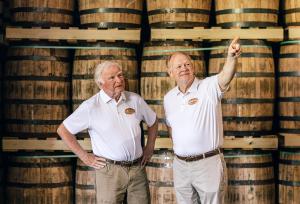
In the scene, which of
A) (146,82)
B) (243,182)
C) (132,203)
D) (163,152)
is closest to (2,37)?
(146,82)

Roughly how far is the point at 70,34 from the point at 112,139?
2087mm

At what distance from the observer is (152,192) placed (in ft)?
22.7

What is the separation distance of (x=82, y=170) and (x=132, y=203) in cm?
176

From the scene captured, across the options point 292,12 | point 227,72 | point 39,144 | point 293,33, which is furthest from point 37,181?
point 292,12

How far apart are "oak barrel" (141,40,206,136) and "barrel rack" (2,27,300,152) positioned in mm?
132

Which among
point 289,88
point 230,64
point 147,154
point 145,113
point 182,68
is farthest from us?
point 289,88

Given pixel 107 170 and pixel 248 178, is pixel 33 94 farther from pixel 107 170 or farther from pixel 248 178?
pixel 248 178

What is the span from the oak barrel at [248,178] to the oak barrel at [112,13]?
196 centimetres

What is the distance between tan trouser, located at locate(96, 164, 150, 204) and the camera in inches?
210

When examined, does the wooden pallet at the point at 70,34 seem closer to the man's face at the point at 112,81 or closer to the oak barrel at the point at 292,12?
the man's face at the point at 112,81

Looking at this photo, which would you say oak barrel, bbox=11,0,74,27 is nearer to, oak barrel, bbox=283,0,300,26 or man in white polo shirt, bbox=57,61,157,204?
man in white polo shirt, bbox=57,61,157,204

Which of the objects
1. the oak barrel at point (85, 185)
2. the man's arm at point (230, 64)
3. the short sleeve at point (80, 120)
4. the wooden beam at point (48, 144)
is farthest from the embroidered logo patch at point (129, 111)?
the oak barrel at point (85, 185)

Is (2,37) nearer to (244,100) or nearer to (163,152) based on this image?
(163,152)

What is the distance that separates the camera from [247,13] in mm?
6887
